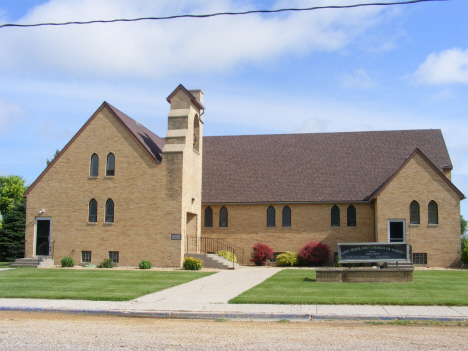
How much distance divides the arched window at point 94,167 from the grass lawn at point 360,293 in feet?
A: 47.5

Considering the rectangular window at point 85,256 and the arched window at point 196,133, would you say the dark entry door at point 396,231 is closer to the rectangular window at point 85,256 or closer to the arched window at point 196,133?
the arched window at point 196,133

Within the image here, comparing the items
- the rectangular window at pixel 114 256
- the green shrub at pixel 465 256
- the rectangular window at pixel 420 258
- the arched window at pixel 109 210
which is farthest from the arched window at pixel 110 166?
the green shrub at pixel 465 256

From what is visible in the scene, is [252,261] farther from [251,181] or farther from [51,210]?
[51,210]

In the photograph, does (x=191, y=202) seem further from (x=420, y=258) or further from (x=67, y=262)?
(x=420, y=258)

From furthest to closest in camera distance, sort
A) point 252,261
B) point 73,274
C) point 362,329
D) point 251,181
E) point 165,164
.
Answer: point 251,181 → point 252,261 → point 165,164 → point 73,274 → point 362,329

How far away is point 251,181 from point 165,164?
8.20m

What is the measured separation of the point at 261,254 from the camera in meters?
32.4

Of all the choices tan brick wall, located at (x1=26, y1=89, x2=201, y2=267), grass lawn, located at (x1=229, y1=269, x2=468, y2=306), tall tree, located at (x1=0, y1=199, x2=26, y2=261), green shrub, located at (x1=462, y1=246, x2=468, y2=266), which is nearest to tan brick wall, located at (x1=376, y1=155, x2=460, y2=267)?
green shrub, located at (x1=462, y1=246, x2=468, y2=266)

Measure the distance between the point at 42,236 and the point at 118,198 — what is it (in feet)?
17.1

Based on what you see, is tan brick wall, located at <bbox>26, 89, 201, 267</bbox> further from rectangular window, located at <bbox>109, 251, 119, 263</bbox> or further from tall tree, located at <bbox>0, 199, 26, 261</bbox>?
tall tree, located at <bbox>0, 199, 26, 261</bbox>

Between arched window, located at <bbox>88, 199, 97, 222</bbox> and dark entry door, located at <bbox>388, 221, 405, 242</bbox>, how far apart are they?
57.5 feet

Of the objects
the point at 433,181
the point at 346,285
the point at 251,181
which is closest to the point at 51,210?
the point at 251,181

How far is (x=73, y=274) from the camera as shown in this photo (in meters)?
22.4

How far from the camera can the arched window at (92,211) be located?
29578mm
